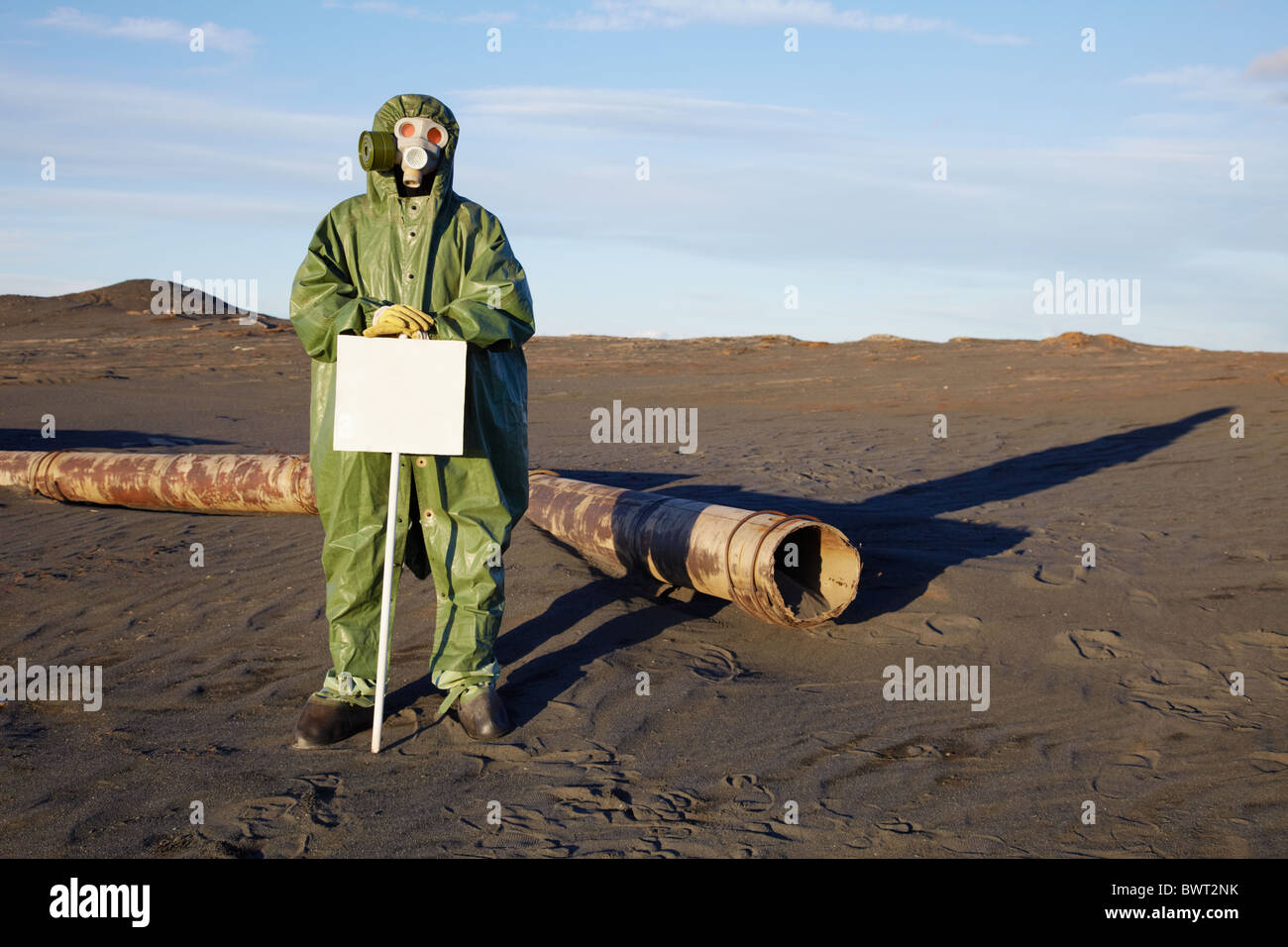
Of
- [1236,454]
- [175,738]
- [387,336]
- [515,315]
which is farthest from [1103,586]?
[1236,454]

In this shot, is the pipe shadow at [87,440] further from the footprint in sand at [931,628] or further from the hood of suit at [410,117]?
the footprint in sand at [931,628]

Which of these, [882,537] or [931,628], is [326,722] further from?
[882,537]

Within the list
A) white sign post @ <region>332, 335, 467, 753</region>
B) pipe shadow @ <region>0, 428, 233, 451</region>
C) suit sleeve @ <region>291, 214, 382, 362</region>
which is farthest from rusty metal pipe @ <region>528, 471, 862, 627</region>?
pipe shadow @ <region>0, 428, 233, 451</region>

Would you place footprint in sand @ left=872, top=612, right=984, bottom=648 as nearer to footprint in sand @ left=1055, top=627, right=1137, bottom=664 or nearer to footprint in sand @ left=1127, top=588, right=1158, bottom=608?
footprint in sand @ left=1055, top=627, right=1137, bottom=664

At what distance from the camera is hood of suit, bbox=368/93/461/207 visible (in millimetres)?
3963

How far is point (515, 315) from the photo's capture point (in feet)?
13.0

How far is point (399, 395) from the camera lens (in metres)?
3.73

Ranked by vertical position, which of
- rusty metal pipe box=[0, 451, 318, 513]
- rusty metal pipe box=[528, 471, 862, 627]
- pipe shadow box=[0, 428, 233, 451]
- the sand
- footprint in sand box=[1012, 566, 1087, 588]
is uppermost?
pipe shadow box=[0, 428, 233, 451]

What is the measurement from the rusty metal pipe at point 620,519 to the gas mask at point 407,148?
8.01ft

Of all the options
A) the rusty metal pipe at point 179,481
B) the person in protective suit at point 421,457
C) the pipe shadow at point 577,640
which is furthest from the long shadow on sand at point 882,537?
the rusty metal pipe at point 179,481

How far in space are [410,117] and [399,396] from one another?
1108 mm
